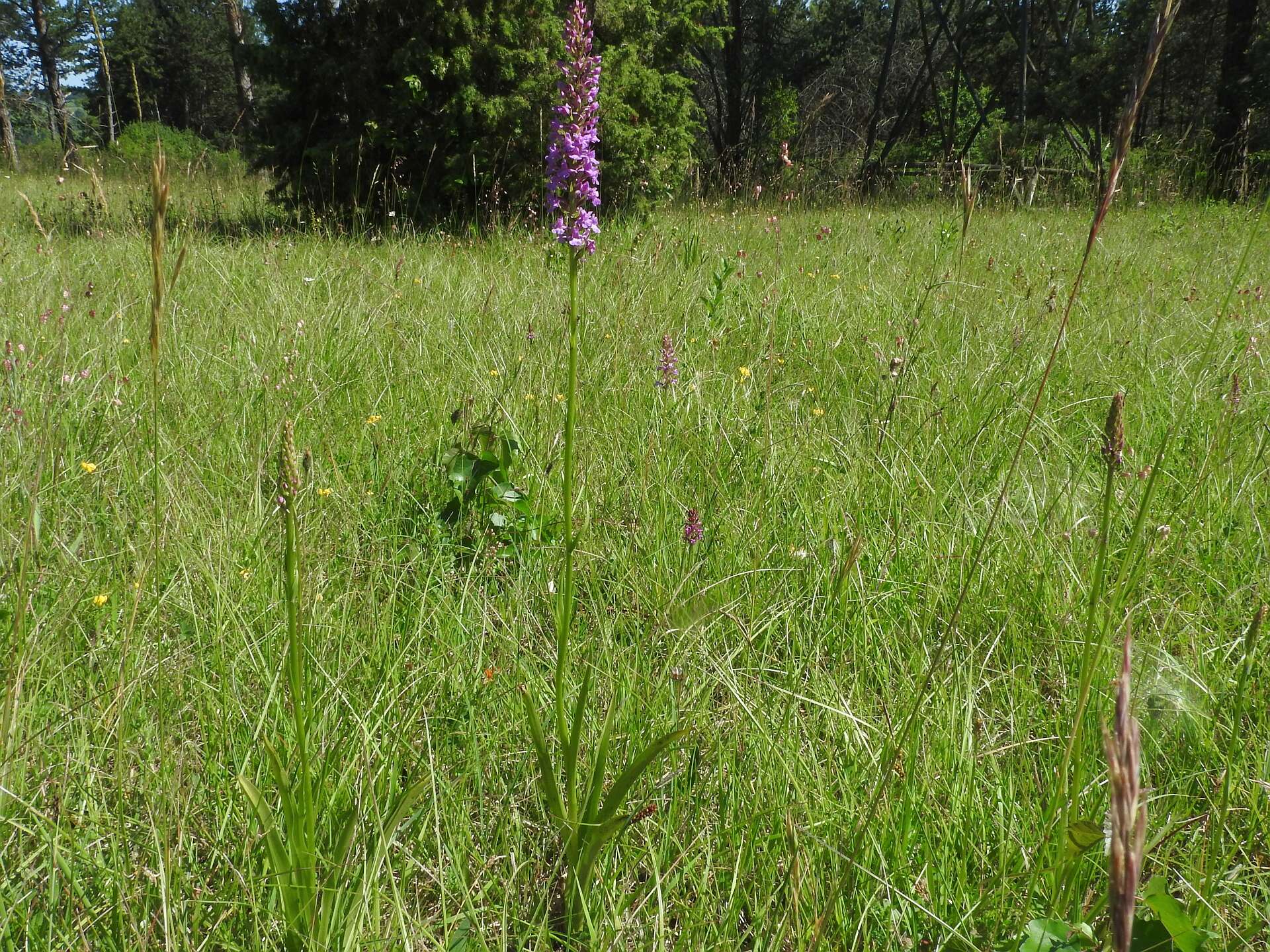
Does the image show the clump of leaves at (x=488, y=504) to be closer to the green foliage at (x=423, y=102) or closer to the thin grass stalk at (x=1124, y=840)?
the thin grass stalk at (x=1124, y=840)

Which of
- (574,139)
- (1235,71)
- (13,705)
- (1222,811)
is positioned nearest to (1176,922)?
(1222,811)

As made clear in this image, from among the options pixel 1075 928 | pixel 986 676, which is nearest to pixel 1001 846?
pixel 1075 928

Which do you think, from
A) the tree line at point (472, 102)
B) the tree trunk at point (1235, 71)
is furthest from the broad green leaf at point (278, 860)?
the tree trunk at point (1235, 71)

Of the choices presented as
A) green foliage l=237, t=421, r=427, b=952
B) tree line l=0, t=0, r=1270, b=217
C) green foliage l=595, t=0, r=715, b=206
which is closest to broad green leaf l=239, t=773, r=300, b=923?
green foliage l=237, t=421, r=427, b=952

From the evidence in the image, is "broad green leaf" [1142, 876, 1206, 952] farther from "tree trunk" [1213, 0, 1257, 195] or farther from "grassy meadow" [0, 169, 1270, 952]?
"tree trunk" [1213, 0, 1257, 195]

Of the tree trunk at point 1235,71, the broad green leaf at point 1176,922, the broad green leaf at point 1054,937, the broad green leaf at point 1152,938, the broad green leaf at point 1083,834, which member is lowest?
the broad green leaf at point 1054,937

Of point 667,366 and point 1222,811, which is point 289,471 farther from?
point 667,366

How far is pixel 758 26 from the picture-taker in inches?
841

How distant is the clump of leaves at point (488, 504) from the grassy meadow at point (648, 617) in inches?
0.5

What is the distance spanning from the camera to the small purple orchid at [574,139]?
40.9 inches

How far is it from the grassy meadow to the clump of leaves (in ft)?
0.04

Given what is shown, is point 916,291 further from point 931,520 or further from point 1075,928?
point 1075,928

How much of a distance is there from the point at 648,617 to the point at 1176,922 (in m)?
0.94

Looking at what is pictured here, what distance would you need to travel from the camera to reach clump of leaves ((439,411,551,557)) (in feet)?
5.90
